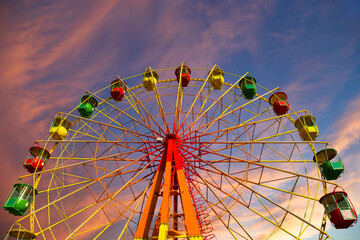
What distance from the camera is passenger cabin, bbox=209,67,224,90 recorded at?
60.5 feet

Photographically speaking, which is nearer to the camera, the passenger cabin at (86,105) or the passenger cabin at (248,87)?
the passenger cabin at (86,105)

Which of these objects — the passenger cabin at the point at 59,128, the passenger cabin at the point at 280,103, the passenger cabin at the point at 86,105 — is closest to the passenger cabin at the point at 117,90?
the passenger cabin at the point at 86,105

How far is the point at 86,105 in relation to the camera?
17.0 meters

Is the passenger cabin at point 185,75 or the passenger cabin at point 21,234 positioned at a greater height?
the passenger cabin at point 185,75

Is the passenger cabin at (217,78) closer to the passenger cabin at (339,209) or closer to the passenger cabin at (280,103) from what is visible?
the passenger cabin at (280,103)

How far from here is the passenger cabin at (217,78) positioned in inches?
726

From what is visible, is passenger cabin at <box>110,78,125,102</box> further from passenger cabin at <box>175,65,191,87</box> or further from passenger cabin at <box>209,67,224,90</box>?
passenger cabin at <box>209,67,224,90</box>

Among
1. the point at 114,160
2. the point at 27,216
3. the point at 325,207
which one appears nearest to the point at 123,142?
the point at 114,160

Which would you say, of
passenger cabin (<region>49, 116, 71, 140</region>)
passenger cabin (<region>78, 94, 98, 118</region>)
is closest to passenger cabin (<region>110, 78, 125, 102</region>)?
passenger cabin (<region>78, 94, 98, 118</region>)

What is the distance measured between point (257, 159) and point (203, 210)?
4.47m

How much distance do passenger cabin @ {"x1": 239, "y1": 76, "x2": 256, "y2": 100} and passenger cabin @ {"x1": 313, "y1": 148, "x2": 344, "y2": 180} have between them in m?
5.87

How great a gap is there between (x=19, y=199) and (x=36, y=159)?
270 centimetres

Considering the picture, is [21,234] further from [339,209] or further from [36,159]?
[339,209]

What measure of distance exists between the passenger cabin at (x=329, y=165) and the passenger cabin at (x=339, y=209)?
1355 mm
